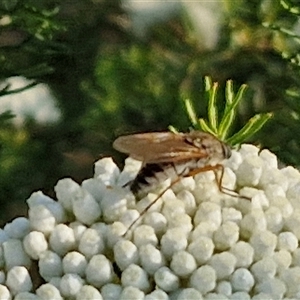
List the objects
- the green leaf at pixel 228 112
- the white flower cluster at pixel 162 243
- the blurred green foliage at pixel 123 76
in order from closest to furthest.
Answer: the white flower cluster at pixel 162 243, the green leaf at pixel 228 112, the blurred green foliage at pixel 123 76

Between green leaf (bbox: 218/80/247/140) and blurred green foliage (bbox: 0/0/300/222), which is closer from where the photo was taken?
green leaf (bbox: 218/80/247/140)

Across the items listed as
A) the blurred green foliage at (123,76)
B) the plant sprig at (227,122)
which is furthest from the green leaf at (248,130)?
the blurred green foliage at (123,76)

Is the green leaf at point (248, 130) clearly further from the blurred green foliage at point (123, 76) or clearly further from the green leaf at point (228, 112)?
the blurred green foliage at point (123, 76)

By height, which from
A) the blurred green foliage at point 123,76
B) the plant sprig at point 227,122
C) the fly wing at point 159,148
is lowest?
the blurred green foliage at point 123,76

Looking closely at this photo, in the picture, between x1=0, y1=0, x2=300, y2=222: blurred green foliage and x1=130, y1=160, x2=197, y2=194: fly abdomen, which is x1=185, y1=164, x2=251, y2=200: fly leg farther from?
x1=0, y1=0, x2=300, y2=222: blurred green foliage

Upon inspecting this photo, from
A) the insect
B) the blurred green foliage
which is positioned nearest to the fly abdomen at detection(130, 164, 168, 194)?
the insect

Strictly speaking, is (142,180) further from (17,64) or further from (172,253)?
(17,64)

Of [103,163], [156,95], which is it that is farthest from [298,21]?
[103,163]
